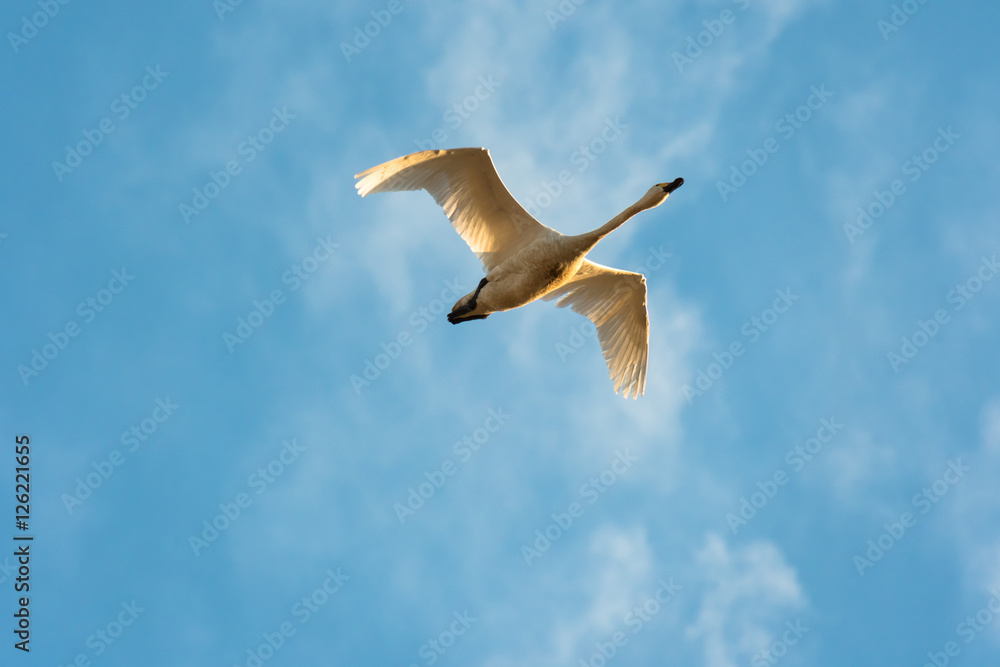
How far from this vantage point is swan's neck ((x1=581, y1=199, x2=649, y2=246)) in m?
16.3

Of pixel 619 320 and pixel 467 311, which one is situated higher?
pixel 619 320

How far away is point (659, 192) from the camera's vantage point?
55.5 ft

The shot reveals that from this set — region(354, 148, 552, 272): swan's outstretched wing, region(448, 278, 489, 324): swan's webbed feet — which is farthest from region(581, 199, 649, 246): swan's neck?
region(448, 278, 489, 324): swan's webbed feet

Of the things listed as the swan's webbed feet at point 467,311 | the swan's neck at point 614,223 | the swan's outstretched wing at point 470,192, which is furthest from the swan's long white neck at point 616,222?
the swan's webbed feet at point 467,311

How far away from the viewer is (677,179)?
55.7 feet

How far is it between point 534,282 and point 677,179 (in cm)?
318

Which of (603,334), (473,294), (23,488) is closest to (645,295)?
(603,334)

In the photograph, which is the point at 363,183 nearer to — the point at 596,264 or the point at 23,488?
the point at 596,264

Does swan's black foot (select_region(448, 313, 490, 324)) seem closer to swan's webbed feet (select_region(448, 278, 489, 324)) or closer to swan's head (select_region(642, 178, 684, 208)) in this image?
swan's webbed feet (select_region(448, 278, 489, 324))

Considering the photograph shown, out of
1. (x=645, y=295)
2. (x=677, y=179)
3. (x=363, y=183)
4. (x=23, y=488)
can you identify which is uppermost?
(x=677, y=179)

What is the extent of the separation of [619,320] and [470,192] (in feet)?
14.1

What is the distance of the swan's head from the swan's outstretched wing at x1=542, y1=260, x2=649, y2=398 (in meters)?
2.14

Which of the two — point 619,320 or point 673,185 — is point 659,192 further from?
point 619,320

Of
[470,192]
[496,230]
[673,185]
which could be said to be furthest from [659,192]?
[470,192]
